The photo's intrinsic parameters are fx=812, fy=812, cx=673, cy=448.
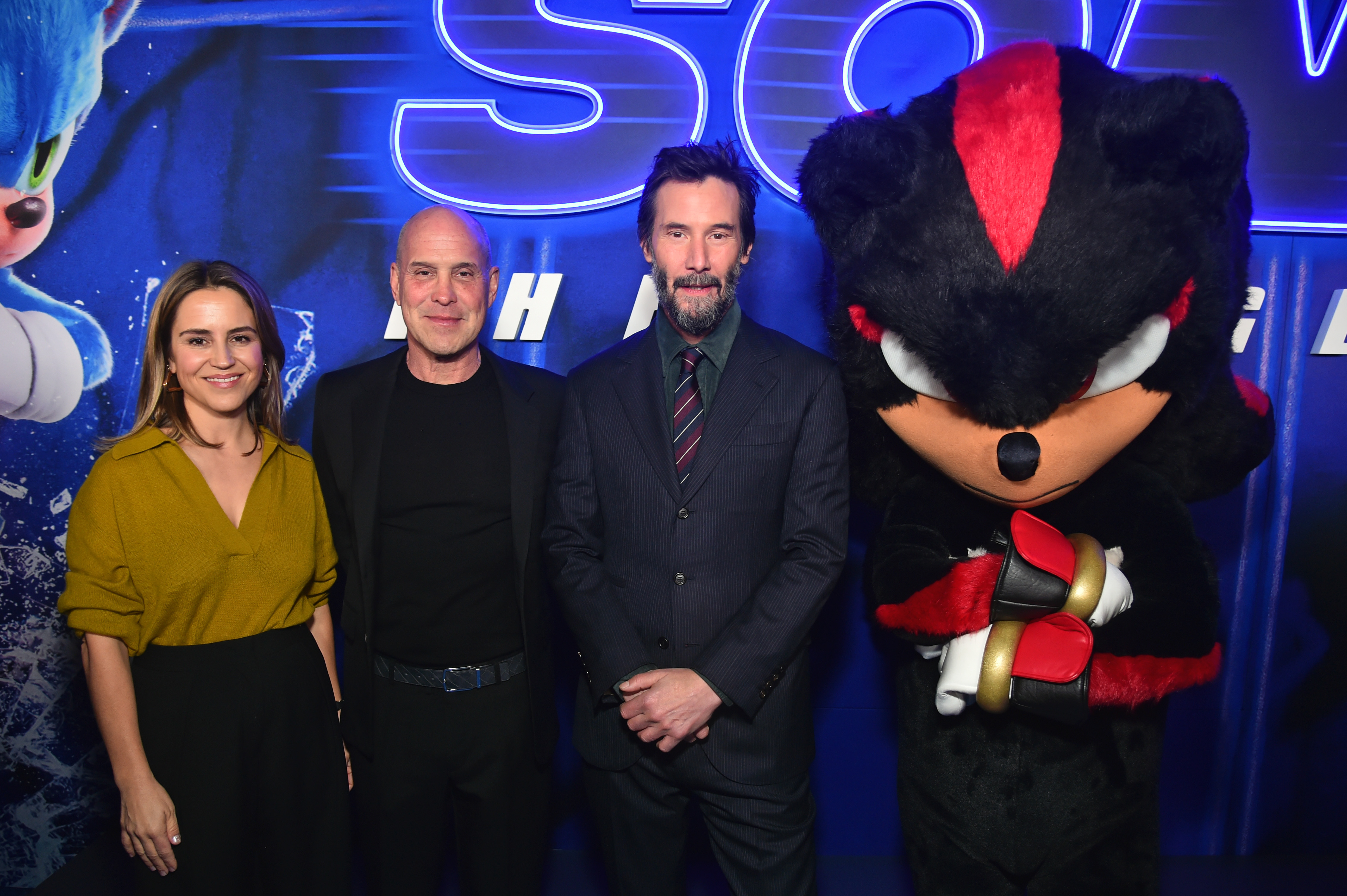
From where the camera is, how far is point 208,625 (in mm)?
1733

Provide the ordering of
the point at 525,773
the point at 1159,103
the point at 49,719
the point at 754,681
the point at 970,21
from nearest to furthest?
the point at 1159,103 → the point at 754,681 → the point at 525,773 → the point at 970,21 → the point at 49,719

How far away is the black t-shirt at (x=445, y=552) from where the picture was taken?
1.92 meters

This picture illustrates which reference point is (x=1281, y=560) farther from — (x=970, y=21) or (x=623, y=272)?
(x=623, y=272)

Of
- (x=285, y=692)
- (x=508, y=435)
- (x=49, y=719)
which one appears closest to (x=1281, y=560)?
(x=508, y=435)

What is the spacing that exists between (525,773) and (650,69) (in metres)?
2.07

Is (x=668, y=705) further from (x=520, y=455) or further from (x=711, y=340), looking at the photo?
(x=711, y=340)

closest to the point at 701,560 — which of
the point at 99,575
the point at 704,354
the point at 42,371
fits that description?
the point at 704,354

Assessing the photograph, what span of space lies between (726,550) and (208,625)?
1117 millimetres

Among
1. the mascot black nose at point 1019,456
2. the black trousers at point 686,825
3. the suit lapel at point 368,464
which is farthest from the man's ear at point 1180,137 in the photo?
the suit lapel at point 368,464

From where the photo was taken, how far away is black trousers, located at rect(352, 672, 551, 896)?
1.92 m

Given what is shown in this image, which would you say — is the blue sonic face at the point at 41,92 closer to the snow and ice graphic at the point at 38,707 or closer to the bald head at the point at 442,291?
the snow and ice graphic at the point at 38,707

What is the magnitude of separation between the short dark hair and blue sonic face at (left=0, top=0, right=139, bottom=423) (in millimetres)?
1930

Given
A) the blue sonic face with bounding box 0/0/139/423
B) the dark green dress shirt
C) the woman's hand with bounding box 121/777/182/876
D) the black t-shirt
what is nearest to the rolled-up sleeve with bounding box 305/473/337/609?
the black t-shirt

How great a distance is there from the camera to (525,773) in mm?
1966
